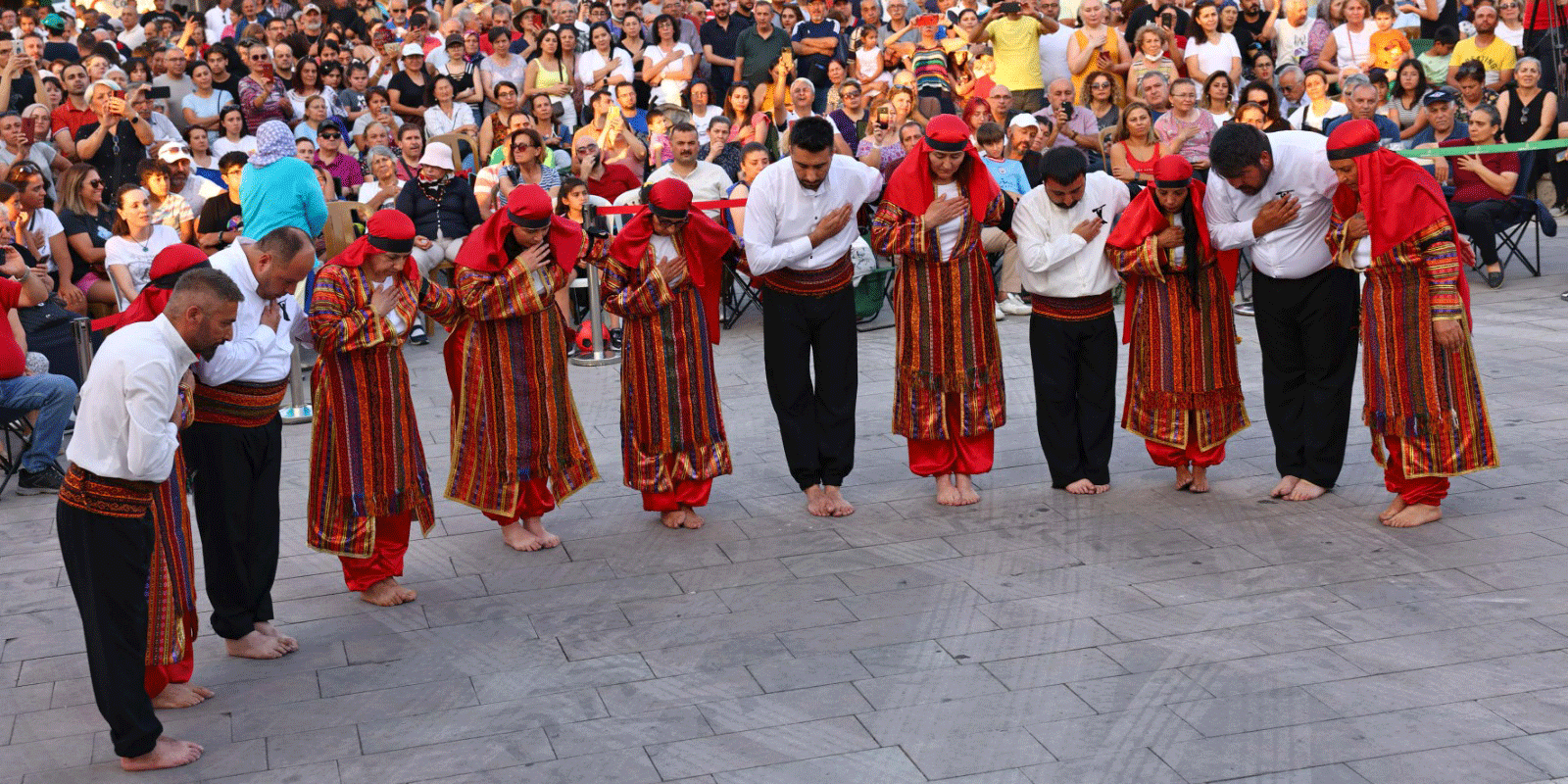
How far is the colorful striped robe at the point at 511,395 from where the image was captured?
603 centimetres

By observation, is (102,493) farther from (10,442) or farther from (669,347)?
(10,442)

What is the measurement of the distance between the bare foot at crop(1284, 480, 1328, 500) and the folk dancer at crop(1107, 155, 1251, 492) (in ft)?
1.06

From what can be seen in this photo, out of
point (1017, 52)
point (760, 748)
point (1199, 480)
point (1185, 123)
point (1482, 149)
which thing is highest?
point (1017, 52)

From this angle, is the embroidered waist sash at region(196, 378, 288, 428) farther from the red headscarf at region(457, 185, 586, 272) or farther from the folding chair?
the folding chair

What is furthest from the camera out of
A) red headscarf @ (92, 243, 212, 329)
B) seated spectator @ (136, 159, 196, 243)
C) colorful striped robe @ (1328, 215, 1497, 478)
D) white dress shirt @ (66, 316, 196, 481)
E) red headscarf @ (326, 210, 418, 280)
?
seated spectator @ (136, 159, 196, 243)

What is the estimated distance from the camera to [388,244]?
5.50 meters

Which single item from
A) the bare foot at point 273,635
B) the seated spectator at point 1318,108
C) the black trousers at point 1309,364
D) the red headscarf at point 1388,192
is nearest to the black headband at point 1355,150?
the red headscarf at point 1388,192

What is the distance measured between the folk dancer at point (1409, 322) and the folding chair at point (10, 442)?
19.3 ft

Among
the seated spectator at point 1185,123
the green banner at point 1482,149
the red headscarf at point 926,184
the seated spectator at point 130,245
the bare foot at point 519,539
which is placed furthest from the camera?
the seated spectator at point 1185,123

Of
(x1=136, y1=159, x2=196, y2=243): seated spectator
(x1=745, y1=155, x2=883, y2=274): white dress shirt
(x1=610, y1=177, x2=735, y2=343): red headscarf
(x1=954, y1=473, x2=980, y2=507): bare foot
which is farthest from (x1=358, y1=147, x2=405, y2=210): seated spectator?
(x1=954, y1=473, x2=980, y2=507): bare foot

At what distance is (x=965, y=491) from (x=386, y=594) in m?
2.45

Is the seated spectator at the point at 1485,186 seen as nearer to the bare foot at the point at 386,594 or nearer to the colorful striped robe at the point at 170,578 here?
the bare foot at the point at 386,594

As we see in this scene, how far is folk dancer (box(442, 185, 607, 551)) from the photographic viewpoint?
19.7 ft

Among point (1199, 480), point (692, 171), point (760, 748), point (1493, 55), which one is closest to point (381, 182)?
point (692, 171)
